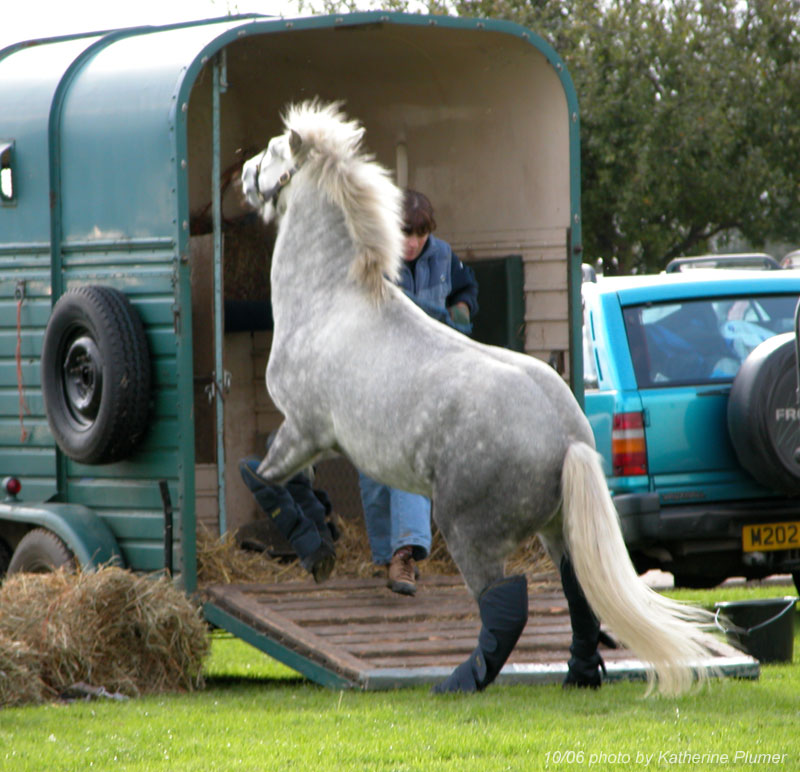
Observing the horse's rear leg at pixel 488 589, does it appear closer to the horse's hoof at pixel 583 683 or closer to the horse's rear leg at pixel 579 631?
the horse's rear leg at pixel 579 631

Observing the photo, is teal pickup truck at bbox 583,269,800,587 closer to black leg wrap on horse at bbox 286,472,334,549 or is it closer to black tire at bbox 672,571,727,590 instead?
black tire at bbox 672,571,727,590

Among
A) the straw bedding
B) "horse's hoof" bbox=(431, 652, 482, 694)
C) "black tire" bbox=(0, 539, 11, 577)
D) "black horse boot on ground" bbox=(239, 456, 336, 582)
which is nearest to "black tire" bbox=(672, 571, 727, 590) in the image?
the straw bedding

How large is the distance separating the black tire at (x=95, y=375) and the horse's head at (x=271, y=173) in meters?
0.93

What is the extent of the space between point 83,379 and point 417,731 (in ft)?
9.67

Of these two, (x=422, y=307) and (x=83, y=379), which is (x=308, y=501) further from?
(x=83, y=379)

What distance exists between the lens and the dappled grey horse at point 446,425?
17.0ft

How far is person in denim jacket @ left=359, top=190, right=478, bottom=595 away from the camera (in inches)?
268

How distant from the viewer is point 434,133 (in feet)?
27.6

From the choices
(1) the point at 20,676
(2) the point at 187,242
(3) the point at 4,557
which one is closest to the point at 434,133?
(2) the point at 187,242

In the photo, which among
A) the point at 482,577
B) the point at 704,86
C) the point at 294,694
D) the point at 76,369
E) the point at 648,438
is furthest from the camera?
the point at 704,86

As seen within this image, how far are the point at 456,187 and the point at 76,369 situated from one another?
8.48 feet

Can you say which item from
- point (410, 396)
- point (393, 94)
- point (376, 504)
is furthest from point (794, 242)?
point (410, 396)

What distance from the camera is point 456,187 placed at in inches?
327

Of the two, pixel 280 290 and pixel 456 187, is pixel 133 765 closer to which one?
pixel 280 290
